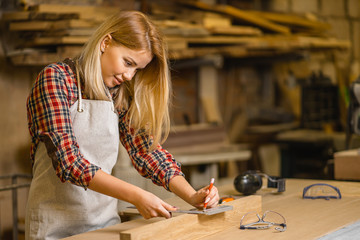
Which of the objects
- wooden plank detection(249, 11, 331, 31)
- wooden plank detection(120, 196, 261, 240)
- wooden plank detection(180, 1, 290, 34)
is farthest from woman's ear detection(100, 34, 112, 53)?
wooden plank detection(249, 11, 331, 31)

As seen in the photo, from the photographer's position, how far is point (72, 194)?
7.04 feet

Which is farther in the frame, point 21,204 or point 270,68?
point 270,68

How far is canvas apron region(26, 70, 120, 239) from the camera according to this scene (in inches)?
83.7

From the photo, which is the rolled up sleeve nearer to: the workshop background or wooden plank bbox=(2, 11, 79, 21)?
the workshop background

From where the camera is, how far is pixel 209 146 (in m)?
5.87

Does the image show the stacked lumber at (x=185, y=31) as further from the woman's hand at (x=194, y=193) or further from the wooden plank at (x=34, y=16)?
the woman's hand at (x=194, y=193)

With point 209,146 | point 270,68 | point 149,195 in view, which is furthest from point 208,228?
point 270,68

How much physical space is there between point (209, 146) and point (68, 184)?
12.5 feet

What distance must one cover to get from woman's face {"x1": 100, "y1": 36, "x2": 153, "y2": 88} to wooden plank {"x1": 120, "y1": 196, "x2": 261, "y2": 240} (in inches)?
26.8

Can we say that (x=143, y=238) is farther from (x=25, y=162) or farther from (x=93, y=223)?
(x=25, y=162)

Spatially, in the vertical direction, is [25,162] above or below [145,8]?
below

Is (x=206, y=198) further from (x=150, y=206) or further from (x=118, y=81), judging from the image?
(x=118, y=81)

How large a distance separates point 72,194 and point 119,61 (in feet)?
1.88

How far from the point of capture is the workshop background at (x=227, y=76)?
4.20 m
